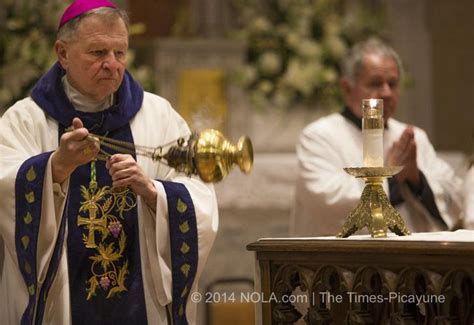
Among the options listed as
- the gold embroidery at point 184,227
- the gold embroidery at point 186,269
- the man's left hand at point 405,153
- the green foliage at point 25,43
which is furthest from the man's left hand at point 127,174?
the green foliage at point 25,43

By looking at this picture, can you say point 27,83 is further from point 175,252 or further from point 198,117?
point 175,252

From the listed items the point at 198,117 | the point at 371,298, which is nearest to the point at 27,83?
the point at 198,117

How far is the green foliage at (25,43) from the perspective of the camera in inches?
339

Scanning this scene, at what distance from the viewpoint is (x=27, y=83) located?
28.4 ft

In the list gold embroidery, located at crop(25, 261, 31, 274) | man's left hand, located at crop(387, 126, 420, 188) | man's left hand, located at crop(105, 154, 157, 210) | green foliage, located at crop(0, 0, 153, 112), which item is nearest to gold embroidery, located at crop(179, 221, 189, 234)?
man's left hand, located at crop(105, 154, 157, 210)

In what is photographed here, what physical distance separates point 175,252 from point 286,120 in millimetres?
4353

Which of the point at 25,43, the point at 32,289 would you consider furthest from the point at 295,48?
the point at 32,289

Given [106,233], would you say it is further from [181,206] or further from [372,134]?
[372,134]

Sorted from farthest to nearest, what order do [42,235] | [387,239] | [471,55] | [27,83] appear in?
1. [471,55]
2. [27,83]
3. [42,235]
4. [387,239]

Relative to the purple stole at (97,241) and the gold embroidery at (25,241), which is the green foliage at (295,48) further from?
the gold embroidery at (25,241)

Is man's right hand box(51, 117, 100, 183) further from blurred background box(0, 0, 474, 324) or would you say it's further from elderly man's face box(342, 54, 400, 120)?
blurred background box(0, 0, 474, 324)

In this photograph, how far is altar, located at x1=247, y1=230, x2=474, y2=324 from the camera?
4.64 m

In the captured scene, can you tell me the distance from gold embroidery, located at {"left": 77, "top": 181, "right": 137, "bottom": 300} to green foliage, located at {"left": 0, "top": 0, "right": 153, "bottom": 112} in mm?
3278

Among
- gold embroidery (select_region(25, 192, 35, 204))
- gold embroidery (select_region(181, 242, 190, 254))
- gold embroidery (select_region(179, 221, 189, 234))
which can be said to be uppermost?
gold embroidery (select_region(25, 192, 35, 204))
